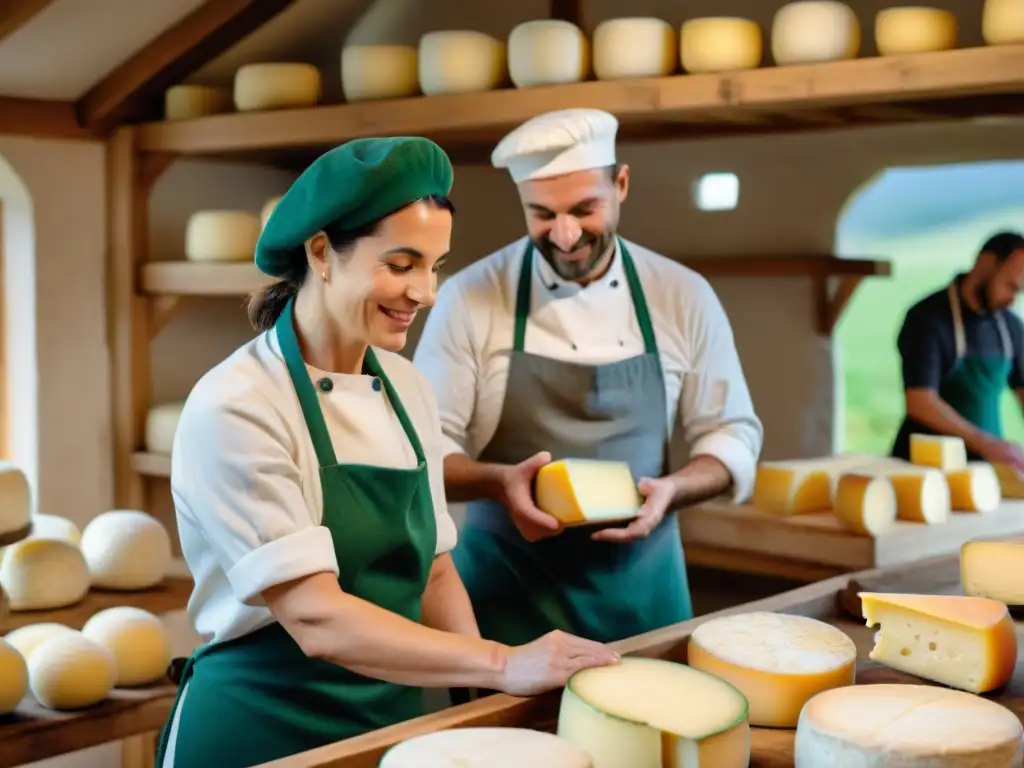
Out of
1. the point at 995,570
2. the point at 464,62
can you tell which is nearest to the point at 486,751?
the point at 995,570

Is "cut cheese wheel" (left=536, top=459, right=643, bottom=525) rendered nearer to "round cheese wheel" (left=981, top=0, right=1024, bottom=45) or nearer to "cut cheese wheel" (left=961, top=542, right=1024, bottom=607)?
"cut cheese wheel" (left=961, top=542, right=1024, bottom=607)

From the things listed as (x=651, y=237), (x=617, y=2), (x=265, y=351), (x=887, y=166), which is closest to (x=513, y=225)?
(x=651, y=237)

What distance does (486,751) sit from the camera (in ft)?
4.08

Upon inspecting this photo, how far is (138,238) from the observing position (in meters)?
4.29

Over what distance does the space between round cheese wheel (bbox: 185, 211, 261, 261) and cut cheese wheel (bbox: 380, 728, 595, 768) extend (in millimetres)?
2848

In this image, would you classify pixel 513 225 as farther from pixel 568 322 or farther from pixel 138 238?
pixel 568 322

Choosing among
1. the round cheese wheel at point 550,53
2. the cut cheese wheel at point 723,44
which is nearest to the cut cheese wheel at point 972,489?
the cut cheese wheel at point 723,44

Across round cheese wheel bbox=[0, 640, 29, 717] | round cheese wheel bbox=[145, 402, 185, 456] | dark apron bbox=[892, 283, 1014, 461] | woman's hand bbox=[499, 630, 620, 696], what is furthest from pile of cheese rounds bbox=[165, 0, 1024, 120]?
round cheese wheel bbox=[0, 640, 29, 717]

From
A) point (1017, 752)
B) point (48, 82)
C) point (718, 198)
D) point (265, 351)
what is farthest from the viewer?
point (718, 198)

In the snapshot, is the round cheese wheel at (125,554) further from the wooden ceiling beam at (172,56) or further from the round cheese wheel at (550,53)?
the wooden ceiling beam at (172,56)

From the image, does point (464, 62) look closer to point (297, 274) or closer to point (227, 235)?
point (227, 235)

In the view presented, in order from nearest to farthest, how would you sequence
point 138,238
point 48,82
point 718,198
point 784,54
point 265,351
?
1. point 265,351
2. point 784,54
3. point 48,82
4. point 138,238
5. point 718,198

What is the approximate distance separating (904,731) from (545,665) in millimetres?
400

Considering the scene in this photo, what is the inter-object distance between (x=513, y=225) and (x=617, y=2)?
96 cm
